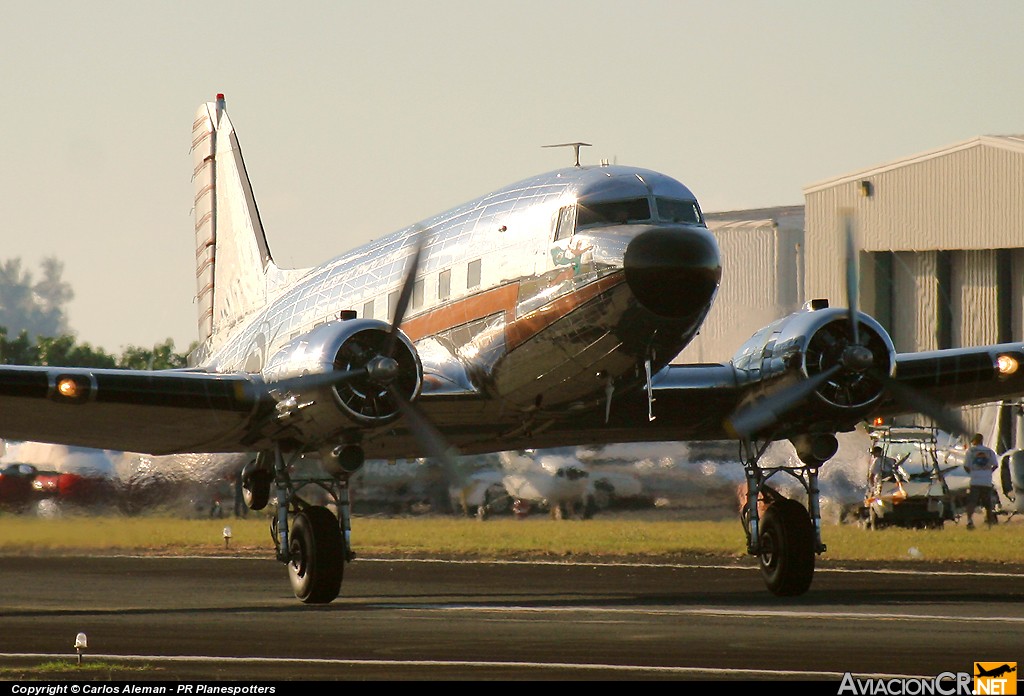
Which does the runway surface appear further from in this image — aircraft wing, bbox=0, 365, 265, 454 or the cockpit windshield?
the cockpit windshield

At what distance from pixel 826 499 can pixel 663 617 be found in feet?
42.6

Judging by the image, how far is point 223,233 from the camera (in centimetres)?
2823

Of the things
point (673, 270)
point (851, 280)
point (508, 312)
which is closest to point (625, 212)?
point (673, 270)

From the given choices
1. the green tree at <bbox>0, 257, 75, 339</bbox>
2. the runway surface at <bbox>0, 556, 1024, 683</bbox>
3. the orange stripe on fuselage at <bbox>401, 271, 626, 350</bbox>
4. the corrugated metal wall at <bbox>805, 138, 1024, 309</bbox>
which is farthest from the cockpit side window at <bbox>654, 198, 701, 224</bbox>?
the green tree at <bbox>0, 257, 75, 339</bbox>

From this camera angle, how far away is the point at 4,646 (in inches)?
540

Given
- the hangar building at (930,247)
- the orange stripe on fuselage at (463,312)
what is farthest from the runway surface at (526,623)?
the hangar building at (930,247)

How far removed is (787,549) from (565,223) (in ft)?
14.9

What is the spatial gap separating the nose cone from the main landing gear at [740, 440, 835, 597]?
3.13 m

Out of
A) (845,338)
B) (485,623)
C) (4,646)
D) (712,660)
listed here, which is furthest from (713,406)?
(4,646)

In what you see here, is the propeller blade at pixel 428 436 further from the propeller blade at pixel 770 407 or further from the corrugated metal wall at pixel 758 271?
the corrugated metal wall at pixel 758 271

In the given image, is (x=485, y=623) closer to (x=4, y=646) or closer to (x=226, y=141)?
(x=4, y=646)

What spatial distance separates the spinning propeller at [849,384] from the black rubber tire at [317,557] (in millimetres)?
4865

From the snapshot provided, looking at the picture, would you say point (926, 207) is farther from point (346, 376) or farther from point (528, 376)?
point (346, 376)

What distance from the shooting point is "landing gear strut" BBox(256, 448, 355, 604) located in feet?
57.8
